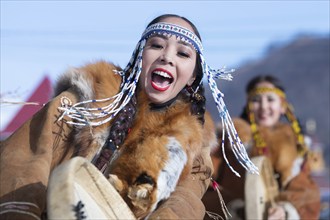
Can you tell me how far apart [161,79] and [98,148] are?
507mm

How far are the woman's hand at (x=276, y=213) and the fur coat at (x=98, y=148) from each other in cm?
275

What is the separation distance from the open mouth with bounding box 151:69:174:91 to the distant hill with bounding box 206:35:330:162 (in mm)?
64830

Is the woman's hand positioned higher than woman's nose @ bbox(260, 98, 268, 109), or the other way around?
woman's nose @ bbox(260, 98, 268, 109)

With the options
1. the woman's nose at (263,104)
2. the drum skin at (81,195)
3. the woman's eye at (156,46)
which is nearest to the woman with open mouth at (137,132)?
the woman's eye at (156,46)

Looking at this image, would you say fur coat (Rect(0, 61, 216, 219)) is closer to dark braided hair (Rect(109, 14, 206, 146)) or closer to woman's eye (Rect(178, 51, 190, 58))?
dark braided hair (Rect(109, 14, 206, 146))

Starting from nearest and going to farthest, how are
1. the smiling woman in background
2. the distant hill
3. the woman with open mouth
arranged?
the woman with open mouth
the smiling woman in background
the distant hill

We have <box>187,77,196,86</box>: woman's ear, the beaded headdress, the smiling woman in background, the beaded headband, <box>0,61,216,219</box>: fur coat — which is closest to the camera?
<box>0,61,216,219</box>: fur coat

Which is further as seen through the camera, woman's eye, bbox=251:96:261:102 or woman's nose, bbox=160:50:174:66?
woman's eye, bbox=251:96:261:102

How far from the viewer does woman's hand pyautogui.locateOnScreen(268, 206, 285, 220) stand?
286 inches

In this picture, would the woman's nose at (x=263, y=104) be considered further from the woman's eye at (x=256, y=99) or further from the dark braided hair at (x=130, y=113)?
the dark braided hair at (x=130, y=113)

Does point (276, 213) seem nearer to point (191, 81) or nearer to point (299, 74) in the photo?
point (191, 81)

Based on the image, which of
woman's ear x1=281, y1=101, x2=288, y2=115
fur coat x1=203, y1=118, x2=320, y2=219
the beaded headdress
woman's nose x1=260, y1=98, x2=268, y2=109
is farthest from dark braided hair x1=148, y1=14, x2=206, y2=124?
woman's ear x1=281, y1=101, x2=288, y2=115

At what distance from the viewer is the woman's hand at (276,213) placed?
23.8 ft

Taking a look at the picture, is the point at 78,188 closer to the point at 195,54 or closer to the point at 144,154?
the point at 144,154
